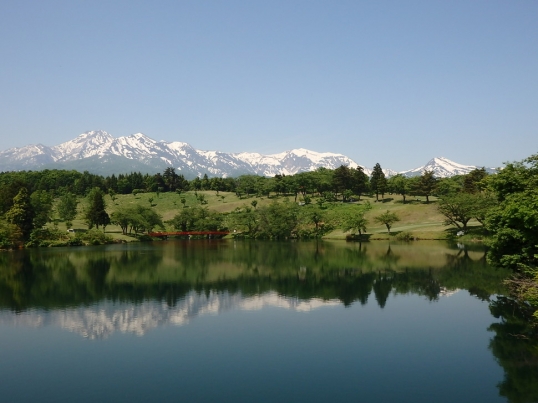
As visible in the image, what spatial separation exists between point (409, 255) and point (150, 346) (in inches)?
1827

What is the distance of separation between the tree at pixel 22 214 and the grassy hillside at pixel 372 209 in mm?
16759

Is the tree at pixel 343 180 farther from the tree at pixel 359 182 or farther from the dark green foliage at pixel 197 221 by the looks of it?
the dark green foliage at pixel 197 221

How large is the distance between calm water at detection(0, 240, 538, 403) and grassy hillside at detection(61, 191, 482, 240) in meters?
37.1

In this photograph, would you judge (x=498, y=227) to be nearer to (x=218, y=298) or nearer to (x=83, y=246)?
(x=218, y=298)

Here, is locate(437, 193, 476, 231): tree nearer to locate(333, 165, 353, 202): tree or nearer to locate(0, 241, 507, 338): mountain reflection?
locate(0, 241, 507, 338): mountain reflection

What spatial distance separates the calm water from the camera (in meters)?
19.7

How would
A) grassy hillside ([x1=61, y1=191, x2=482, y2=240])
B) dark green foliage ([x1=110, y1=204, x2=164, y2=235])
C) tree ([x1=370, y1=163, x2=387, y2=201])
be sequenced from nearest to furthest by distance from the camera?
1. grassy hillside ([x1=61, y1=191, x2=482, y2=240])
2. dark green foliage ([x1=110, y1=204, x2=164, y2=235])
3. tree ([x1=370, y1=163, x2=387, y2=201])

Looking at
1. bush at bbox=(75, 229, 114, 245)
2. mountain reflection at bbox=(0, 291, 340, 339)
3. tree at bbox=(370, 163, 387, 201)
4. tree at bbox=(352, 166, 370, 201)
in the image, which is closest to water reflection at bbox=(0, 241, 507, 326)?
mountain reflection at bbox=(0, 291, 340, 339)

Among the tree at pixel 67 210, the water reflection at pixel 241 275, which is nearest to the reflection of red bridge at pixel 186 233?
the tree at pixel 67 210

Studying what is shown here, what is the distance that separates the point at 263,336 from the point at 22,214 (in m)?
72.3

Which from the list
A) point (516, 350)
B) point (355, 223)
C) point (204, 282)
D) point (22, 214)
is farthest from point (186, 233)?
point (516, 350)

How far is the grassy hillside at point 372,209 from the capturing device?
293 ft

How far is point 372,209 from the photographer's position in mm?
112500

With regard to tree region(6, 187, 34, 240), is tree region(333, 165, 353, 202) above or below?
above
